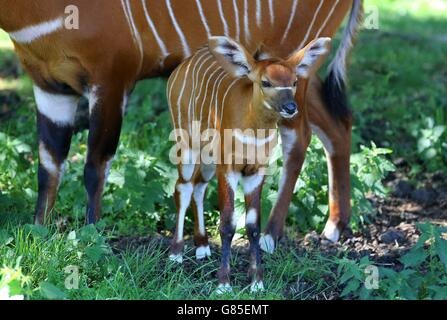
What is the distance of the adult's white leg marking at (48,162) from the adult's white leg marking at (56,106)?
189mm

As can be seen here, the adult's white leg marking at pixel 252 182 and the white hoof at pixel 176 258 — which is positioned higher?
the adult's white leg marking at pixel 252 182

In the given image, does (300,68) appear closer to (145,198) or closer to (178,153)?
(178,153)

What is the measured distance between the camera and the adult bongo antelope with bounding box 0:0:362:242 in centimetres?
555

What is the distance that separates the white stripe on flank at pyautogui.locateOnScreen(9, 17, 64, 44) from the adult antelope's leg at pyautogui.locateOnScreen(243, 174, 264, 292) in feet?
4.63

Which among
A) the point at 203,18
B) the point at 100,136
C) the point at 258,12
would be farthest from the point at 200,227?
the point at 258,12

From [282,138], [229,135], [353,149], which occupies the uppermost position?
[229,135]

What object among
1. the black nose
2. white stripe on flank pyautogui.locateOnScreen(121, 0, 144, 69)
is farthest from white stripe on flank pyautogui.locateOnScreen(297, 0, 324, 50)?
the black nose

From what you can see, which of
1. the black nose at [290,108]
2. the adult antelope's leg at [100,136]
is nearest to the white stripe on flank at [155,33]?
the adult antelope's leg at [100,136]

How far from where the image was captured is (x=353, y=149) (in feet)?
23.9

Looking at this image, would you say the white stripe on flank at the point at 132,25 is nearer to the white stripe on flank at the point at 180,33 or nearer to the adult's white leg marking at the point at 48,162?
the white stripe on flank at the point at 180,33

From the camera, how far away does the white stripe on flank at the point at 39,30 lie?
554 cm

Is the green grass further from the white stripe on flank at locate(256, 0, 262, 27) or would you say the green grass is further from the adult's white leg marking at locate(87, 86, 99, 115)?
the white stripe on flank at locate(256, 0, 262, 27)

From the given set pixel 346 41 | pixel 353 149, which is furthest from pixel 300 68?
pixel 353 149
